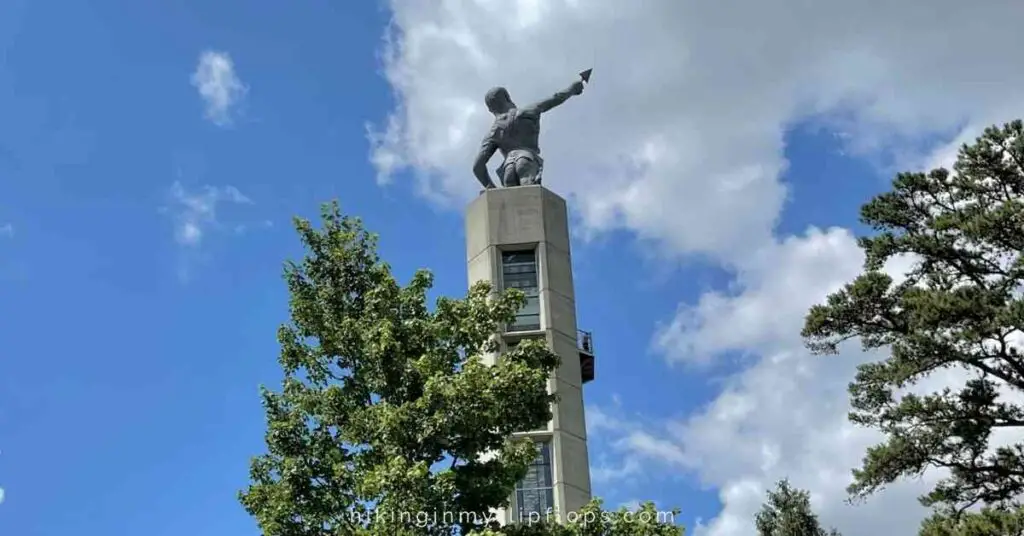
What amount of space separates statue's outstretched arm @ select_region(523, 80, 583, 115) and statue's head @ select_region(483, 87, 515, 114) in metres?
0.43

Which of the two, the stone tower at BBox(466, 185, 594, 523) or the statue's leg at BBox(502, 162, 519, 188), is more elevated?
the statue's leg at BBox(502, 162, 519, 188)

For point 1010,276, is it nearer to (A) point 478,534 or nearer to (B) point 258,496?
(A) point 478,534

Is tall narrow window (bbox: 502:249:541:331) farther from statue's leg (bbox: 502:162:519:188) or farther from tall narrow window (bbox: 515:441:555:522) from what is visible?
tall narrow window (bbox: 515:441:555:522)

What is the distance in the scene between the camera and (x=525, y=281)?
20.4 m

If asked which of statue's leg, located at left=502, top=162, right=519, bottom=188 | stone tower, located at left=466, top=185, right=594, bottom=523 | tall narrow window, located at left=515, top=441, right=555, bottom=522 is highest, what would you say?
statue's leg, located at left=502, top=162, right=519, bottom=188

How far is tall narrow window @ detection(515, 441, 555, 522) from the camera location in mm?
18500

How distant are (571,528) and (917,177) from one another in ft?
29.6

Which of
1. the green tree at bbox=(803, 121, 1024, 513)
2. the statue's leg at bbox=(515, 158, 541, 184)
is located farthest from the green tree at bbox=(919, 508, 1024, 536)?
the statue's leg at bbox=(515, 158, 541, 184)

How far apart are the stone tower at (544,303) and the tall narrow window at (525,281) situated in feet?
0.06

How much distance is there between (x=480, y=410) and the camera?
1145 cm

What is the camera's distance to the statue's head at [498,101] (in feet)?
72.8

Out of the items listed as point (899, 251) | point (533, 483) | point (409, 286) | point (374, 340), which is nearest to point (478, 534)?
point (374, 340)

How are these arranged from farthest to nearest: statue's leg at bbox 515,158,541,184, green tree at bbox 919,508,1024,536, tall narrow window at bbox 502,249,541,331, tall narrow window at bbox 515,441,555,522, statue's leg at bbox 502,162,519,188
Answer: statue's leg at bbox 502,162,519,188, statue's leg at bbox 515,158,541,184, tall narrow window at bbox 502,249,541,331, tall narrow window at bbox 515,441,555,522, green tree at bbox 919,508,1024,536

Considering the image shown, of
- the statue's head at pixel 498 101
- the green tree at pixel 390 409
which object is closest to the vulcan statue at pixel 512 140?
the statue's head at pixel 498 101
